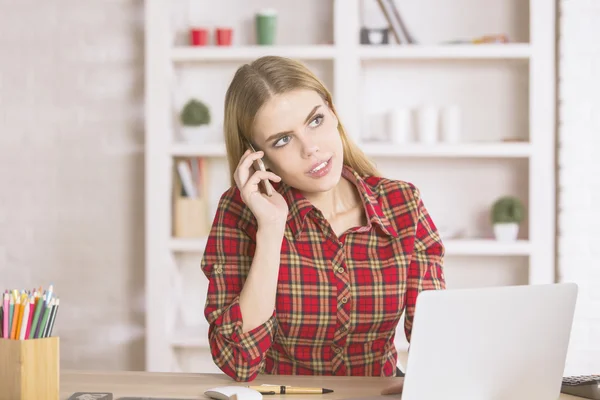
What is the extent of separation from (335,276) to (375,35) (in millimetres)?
1604

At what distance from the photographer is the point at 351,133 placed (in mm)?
2973

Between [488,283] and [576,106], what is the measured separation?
81 centimetres

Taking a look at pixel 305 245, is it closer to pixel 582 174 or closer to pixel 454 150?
pixel 454 150

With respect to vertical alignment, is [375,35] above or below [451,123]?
above

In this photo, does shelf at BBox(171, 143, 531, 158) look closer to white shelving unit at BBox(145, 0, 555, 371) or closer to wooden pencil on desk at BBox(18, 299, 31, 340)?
white shelving unit at BBox(145, 0, 555, 371)

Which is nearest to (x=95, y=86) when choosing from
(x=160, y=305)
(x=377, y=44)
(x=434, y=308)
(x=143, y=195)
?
(x=143, y=195)

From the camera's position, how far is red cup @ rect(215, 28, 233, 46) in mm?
3051

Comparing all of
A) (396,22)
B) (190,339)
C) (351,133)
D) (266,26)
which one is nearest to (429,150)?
(351,133)

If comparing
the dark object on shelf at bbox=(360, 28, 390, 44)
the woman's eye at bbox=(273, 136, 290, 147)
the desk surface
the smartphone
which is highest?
the dark object on shelf at bbox=(360, 28, 390, 44)

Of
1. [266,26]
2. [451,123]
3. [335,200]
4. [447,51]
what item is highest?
[266,26]

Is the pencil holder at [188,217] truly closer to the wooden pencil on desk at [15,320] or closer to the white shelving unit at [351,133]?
the white shelving unit at [351,133]

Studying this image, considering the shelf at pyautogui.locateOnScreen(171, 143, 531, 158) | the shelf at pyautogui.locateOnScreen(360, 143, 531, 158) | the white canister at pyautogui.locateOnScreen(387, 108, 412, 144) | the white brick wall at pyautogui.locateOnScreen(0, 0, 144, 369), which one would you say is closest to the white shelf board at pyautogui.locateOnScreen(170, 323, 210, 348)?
the white brick wall at pyautogui.locateOnScreen(0, 0, 144, 369)

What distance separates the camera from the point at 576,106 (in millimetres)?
2988

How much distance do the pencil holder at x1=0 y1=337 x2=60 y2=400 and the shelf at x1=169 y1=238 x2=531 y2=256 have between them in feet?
5.87
